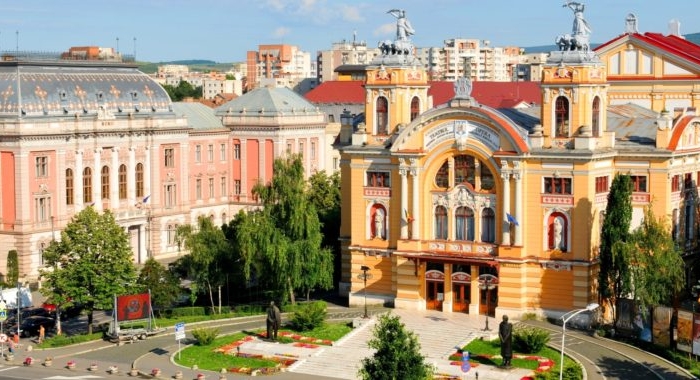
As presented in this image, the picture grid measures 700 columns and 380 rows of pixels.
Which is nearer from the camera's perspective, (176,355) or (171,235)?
(176,355)

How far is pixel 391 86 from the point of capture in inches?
3142

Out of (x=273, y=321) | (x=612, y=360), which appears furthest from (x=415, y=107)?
(x=612, y=360)

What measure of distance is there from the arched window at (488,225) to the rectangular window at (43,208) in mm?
35946

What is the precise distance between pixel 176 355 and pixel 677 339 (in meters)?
24.8

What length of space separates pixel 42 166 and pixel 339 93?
6160cm

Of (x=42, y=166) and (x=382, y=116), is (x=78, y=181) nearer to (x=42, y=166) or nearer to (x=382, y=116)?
(x=42, y=166)

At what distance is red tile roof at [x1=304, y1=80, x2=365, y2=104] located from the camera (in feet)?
499

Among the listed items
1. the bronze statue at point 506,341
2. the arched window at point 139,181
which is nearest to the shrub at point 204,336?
the bronze statue at point 506,341

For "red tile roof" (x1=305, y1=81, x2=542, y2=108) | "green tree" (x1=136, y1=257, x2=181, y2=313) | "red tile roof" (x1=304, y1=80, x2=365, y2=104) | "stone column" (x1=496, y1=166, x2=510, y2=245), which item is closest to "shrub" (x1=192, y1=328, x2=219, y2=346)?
"green tree" (x1=136, y1=257, x2=181, y2=313)

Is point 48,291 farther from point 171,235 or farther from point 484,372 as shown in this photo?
point 171,235

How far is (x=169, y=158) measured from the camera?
362ft

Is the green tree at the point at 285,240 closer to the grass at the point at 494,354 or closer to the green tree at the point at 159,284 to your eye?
the green tree at the point at 159,284

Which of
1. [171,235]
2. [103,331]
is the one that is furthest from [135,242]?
[103,331]

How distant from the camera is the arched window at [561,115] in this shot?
73.5m
